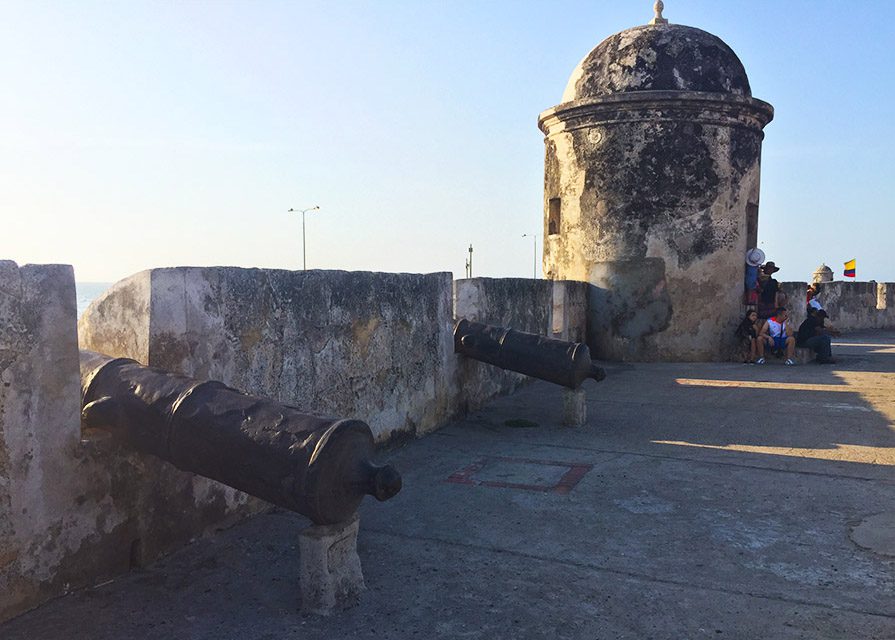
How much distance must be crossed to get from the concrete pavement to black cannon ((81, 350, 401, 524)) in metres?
0.47

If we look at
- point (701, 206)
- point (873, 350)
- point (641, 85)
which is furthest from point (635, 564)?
point (873, 350)

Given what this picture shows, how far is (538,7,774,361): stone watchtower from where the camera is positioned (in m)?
10.8

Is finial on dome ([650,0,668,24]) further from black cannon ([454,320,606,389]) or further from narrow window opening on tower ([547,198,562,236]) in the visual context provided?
black cannon ([454,320,606,389])

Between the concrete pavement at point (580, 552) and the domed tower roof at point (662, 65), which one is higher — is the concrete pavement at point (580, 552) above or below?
below

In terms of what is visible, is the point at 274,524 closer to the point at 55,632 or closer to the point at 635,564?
the point at 55,632

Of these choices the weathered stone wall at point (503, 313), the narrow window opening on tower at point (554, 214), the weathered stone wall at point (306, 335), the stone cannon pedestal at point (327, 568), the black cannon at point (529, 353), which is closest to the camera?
the stone cannon pedestal at point (327, 568)

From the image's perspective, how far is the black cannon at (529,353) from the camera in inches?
245

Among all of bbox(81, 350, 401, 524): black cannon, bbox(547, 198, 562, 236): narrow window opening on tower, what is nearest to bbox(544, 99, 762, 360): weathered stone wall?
bbox(547, 198, 562, 236): narrow window opening on tower

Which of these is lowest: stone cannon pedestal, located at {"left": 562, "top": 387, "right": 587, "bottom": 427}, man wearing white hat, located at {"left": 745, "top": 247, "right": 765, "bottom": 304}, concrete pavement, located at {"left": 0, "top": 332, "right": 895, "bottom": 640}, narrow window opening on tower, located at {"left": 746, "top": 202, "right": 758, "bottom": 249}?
concrete pavement, located at {"left": 0, "top": 332, "right": 895, "bottom": 640}

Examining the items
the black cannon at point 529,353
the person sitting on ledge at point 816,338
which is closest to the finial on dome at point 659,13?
the person sitting on ledge at point 816,338

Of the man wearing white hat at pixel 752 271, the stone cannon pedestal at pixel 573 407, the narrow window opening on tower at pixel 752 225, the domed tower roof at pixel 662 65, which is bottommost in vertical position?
the stone cannon pedestal at pixel 573 407

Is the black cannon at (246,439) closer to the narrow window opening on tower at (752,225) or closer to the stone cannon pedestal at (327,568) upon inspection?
the stone cannon pedestal at (327,568)

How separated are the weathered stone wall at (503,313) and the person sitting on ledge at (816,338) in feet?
11.6

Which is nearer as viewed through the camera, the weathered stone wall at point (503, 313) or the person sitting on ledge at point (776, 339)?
the weathered stone wall at point (503, 313)
